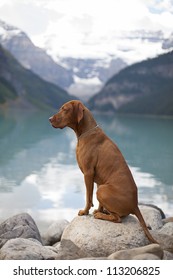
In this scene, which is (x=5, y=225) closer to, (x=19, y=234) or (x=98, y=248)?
(x=19, y=234)

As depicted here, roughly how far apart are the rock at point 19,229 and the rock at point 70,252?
76.5 inches

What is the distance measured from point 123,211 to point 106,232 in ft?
1.15

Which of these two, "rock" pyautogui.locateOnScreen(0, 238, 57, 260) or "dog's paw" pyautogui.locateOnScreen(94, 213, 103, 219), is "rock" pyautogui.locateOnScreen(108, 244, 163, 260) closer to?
"dog's paw" pyautogui.locateOnScreen(94, 213, 103, 219)

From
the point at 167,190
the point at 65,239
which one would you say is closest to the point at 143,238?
the point at 65,239

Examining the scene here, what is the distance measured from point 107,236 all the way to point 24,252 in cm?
108

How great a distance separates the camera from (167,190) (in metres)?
19.2

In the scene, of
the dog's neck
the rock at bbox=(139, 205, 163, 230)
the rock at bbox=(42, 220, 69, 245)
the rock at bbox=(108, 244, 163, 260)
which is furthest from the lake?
the rock at bbox=(108, 244, 163, 260)

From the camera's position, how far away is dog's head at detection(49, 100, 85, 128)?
18.8ft

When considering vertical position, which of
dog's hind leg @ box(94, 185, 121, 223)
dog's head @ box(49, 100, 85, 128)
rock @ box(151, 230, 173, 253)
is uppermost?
dog's head @ box(49, 100, 85, 128)

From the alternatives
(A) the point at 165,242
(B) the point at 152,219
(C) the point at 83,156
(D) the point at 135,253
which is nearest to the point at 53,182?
(B) the point at 152,219

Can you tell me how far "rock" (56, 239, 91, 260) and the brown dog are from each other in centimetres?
57

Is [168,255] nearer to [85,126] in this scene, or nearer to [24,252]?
[24,252]

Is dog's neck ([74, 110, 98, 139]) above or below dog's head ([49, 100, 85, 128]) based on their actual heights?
below

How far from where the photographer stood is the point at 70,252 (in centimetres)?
606
